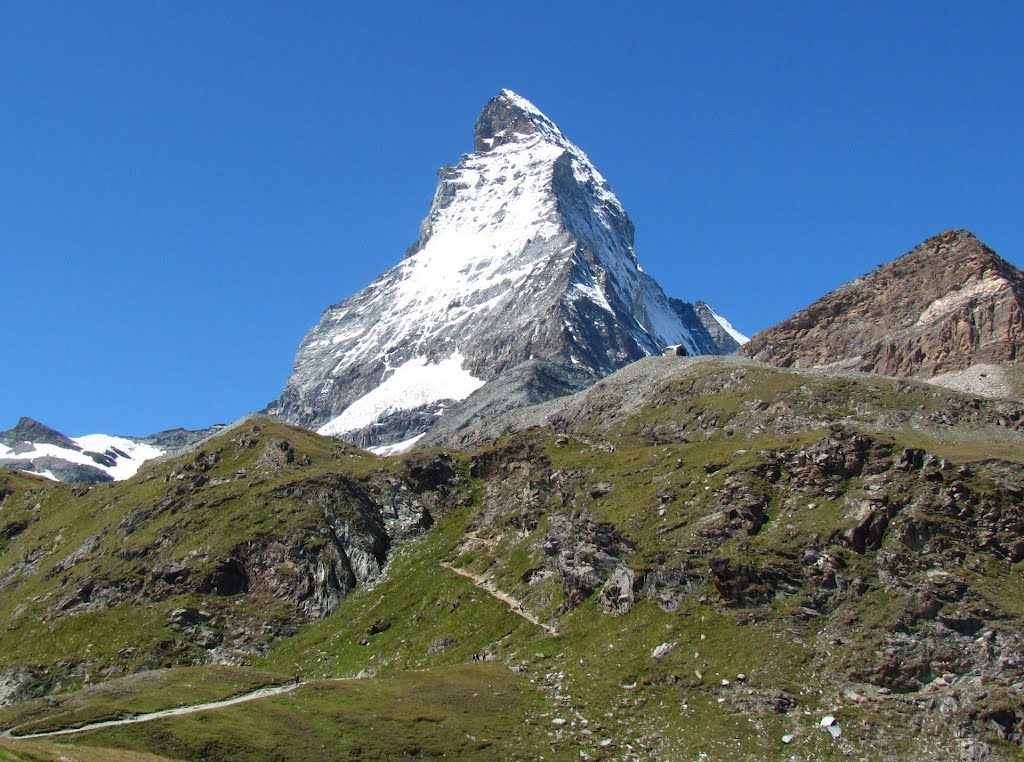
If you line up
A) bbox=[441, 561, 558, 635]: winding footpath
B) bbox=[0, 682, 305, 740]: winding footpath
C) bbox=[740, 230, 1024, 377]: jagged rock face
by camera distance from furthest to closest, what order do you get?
1. bbox=[740, 230, 1024, 377]: jagged rock face
2. bbox=[441, 561, 558, 635]: winding footpath
3. bbox=[0, 682, 305, 740]: winding footpath

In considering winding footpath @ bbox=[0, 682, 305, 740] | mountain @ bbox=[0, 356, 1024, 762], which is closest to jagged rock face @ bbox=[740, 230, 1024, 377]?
mountain @ bbox=[0, 356, 1024, 762]

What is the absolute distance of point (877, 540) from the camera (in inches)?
2985

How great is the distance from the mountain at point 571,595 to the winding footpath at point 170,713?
2.91 ft

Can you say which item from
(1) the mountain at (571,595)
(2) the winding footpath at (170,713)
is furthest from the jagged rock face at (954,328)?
(2) the winding footpath at (170,713)

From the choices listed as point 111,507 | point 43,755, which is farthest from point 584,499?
point 111,507

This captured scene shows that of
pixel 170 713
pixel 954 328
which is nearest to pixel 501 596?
pixel 170 713

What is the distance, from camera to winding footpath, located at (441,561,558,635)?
83900 millimetres

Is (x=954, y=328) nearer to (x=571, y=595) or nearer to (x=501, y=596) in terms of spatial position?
(x=501, y=596)

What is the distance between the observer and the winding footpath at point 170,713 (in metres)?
64.5

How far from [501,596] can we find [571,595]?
973cm

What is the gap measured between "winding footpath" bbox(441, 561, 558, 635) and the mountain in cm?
40

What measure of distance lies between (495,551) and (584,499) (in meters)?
10.2

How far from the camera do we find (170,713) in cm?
6738

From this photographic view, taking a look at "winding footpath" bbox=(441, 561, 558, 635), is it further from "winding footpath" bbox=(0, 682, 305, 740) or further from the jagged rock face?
the jagged rock face
